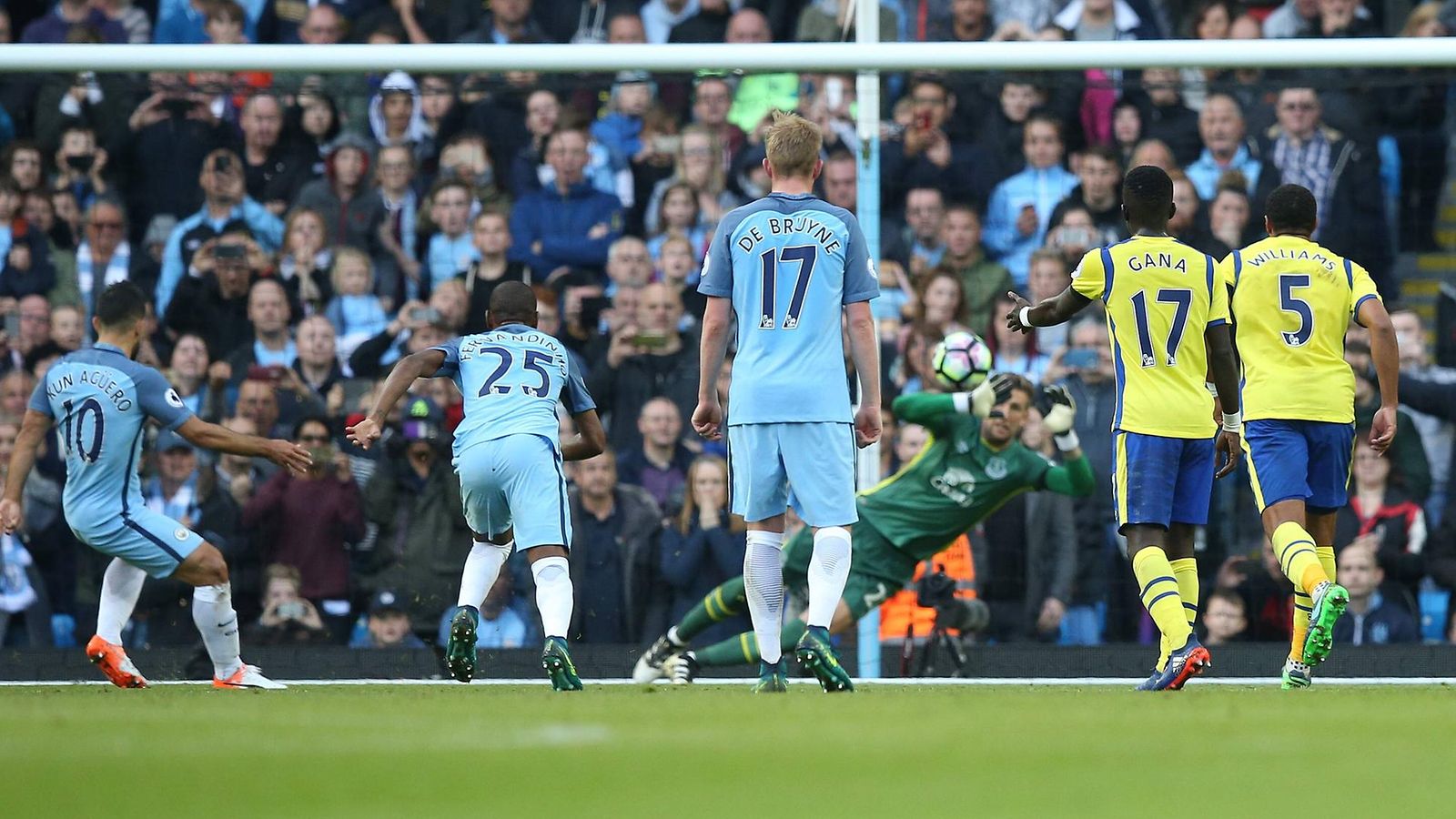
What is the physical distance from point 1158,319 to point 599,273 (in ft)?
14.9

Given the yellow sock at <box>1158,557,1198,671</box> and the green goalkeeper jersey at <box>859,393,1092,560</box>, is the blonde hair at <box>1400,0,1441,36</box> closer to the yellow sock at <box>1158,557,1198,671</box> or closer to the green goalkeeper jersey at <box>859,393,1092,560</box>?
the green goalkeeper jersey at <box>859,393,1092,560</box>

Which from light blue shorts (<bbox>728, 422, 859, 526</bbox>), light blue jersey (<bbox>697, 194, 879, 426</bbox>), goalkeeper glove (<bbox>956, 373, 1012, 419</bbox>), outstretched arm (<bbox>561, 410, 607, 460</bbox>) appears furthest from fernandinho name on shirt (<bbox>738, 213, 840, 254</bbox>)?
goalkeeper glove (<bbox>956, 373, 1012, 419</bbox>)

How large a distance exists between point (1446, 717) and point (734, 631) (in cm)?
523

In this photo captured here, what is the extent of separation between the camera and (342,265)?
10.9 metres

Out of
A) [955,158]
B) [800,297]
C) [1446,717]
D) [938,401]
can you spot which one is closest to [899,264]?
[955,158]

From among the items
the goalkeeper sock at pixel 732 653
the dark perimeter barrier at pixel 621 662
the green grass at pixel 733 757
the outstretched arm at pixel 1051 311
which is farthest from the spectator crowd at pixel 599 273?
the green grass at pixel 733 757

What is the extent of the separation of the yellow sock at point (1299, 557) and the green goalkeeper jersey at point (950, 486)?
69.7 inches

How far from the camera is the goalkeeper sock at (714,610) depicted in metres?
8.65

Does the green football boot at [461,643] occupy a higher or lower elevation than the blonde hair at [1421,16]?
lower

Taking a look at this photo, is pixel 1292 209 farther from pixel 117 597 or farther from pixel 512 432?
pixel 117 597

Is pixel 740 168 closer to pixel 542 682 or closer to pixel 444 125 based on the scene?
pixel 444 125

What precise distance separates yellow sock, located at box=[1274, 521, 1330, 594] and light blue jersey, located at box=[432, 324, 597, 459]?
9.13ft

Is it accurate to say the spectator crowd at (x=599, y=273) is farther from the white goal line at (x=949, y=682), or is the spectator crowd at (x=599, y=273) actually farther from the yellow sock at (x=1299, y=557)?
the yellow sock at (x=1299, y=557)

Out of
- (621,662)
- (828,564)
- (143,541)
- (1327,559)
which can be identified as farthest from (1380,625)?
(143,541)
